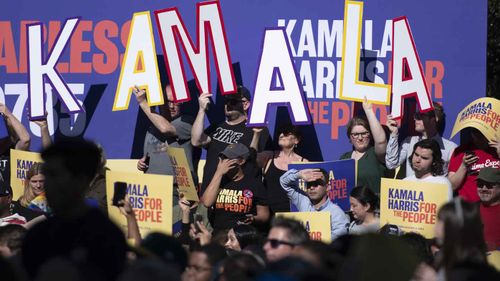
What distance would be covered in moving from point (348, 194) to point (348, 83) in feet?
4.17

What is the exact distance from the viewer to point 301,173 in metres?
10.7

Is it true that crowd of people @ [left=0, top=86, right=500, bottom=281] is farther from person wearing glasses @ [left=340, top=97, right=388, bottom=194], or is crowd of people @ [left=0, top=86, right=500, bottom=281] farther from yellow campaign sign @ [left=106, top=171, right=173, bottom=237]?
yellow campaign sign @ [left=106, top=171, right=173, bottom=237]

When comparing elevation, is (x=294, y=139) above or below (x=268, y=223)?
above

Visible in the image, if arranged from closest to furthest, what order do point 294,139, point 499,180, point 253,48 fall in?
point 499,180
point 294,139
point 253,48

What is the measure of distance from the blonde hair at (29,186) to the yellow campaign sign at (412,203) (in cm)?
338

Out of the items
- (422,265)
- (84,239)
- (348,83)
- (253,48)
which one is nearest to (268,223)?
(348,83)

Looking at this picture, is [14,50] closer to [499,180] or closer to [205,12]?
[205,12]

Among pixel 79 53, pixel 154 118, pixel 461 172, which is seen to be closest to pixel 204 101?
pixel 154 118

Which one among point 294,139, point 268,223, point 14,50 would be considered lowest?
point 268,223

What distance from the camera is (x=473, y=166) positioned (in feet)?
36.7

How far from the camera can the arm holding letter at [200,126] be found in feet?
37.3

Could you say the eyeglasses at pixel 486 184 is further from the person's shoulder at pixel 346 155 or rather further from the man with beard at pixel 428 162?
the person's shoulder at pixel 346 155

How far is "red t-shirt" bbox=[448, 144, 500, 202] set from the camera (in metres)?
11.1

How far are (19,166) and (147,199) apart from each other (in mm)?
→ 1861
